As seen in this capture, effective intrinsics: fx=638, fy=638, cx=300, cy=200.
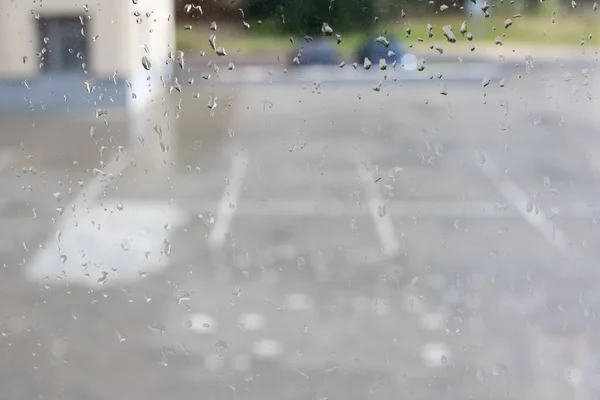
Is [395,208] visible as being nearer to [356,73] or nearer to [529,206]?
[529,206]

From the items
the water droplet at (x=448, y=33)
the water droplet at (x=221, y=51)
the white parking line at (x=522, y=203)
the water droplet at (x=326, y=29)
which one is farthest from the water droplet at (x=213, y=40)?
the white parking line at (x=522, y=203)

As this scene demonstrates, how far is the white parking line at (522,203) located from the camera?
4.12 feet

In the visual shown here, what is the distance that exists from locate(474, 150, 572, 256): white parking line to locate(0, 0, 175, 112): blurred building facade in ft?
2.16

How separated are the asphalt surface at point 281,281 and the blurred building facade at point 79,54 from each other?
44 millimetres

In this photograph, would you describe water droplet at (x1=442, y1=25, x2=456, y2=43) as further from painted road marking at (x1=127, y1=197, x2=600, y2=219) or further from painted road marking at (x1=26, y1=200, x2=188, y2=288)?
painted road marking at (x1=26, y1=200, x2=188, y2=288)

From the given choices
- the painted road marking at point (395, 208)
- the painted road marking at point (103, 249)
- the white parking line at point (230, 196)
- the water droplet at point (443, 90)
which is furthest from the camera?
the white parking line at point (230, 196)

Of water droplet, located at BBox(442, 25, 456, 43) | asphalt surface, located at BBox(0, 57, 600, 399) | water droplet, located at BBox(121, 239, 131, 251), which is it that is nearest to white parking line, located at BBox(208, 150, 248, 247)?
asphalt surface, located at BBox(0, 57, 600, 399)

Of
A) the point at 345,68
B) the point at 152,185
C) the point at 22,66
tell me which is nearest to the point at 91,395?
the point at 152,185

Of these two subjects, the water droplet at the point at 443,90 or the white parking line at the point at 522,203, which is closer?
the water droplet at the point at 443,90

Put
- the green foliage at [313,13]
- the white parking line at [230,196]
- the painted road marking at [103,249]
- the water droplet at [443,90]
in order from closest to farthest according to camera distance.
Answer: the green foliage at [313,13], the water droplet at [443,90], the painted road marking at [103,249], the white parking line at [230,196]

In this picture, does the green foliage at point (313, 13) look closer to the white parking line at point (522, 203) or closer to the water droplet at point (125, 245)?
the white parking line at point (522, 203)

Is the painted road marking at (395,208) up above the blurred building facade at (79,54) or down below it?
below

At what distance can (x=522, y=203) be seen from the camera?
1.26 m

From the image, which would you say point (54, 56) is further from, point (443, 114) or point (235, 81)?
point (443, 114)
